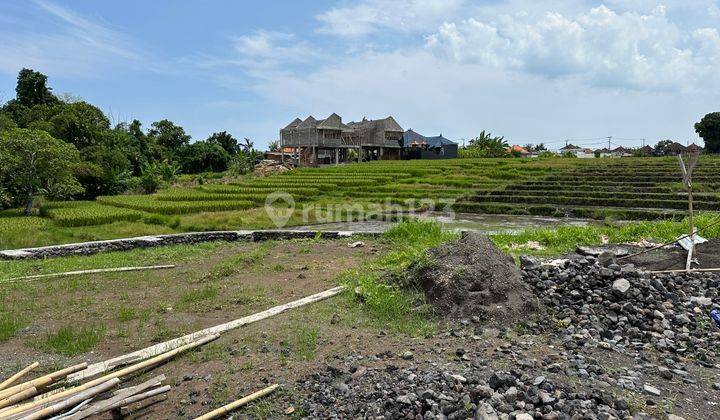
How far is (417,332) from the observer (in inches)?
233

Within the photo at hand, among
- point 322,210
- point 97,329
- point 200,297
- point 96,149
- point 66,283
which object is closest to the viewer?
point 97,329

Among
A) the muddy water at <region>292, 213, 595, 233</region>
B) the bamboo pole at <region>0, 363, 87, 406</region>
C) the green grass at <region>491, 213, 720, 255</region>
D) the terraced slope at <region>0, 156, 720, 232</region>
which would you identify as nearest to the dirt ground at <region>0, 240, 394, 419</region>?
the bamboo pole at <region>0, 363, 87, 406</region>

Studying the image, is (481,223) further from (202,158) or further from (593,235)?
(202,158)

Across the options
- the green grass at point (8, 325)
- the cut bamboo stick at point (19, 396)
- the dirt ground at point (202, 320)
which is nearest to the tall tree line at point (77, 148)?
the dirt ground at point (202, 320)

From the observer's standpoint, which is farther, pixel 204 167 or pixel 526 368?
pixel 204 167

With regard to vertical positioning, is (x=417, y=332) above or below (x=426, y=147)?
below

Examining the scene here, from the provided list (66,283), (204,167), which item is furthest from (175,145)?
(66,283)

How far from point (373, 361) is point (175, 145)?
58.4 meters

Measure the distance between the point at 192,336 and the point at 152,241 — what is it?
29.7 feet

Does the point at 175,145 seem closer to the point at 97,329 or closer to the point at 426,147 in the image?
the point at 426,147

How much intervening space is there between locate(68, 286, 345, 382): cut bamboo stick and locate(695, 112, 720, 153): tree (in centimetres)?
6231

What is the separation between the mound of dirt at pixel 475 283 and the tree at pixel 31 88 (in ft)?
136

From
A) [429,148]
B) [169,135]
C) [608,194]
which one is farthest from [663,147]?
[169,135]

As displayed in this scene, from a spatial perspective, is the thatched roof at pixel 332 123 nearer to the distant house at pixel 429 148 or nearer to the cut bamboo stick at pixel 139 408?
the distant house at pixel 429 148
